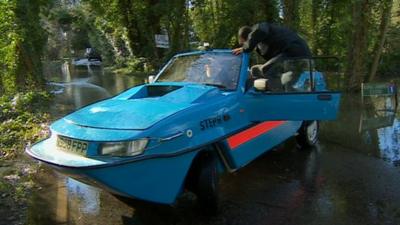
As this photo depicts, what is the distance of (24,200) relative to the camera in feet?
19.7

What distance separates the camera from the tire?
8349mm

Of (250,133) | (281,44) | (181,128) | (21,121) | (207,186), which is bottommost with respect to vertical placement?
(21,121)

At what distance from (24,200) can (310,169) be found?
420 centimetres

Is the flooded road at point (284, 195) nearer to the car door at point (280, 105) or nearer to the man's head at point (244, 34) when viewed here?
the car door at point (280, 105)

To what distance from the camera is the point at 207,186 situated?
5.17m

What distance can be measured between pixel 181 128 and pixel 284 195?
1993mm

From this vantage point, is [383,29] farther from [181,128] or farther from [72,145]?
[72,145]

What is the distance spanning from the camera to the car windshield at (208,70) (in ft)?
20.6

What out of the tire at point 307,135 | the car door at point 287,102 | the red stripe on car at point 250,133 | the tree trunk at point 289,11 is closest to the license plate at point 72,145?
the red stripe on car at point 250,133

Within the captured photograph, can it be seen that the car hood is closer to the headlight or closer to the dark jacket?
the headlight

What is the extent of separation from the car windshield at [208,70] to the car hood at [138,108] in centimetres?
33

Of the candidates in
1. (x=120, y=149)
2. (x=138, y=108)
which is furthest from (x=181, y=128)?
(x=120, y=149)

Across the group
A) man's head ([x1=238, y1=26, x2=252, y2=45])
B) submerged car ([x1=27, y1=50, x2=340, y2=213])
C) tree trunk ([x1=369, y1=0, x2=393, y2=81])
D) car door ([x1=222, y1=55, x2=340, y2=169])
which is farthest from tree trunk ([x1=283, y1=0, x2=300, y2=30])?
car door ([x1=222, y1=55, x2=340, y2=169])

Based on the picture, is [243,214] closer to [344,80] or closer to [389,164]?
[389,164]
